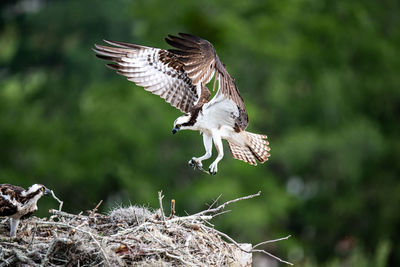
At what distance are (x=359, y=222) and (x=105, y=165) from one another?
836cm

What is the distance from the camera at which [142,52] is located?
8.70 m

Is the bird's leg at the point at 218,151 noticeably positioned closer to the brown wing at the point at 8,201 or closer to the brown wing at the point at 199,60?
the brown wing at the point at 199,60

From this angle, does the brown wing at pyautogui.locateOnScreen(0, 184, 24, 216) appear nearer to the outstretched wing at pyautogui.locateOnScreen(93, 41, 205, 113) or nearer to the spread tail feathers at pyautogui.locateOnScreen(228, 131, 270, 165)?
the outstretched wing at pyautogui.locateOnScreen(93, 41, 205, 113)

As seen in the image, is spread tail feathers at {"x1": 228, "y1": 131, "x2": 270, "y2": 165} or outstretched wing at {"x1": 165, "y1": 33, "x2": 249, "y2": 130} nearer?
outstretched wing at {"x1": 165, "y1": 33, "x2": 249, "y2": 130}

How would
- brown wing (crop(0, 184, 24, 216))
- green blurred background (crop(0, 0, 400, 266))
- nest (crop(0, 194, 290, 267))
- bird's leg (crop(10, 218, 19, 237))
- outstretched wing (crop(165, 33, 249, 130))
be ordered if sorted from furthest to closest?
green blurred background (crop(0, 0, 400, 266)) < outstretched wing (crop(165, 33, 249, 130)) < bird's leg (crop(10, 218, 19, 237)) < brown wing (crop(0, 184, 24, 216)) < nest (crop(0, 194, 290, 267))

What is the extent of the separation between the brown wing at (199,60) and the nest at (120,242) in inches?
48.8

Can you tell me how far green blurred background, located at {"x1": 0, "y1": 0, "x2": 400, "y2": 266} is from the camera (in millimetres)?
22484

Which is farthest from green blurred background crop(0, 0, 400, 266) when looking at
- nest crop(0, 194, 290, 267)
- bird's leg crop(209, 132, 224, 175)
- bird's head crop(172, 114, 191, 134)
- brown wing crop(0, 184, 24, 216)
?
brown wing crop(0, 184, 24, 216)

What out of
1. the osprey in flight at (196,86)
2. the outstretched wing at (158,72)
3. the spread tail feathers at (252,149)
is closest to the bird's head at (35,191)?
the osprey in flight at (196,86)

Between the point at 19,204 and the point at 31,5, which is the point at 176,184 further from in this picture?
the point at 19,204

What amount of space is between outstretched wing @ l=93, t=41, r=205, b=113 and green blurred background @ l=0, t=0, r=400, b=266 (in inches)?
414

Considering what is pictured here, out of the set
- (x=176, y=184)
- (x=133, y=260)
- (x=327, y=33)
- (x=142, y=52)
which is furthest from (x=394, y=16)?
(x=133, y=260)

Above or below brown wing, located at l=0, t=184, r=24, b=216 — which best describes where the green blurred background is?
above

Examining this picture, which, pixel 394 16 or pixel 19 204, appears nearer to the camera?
pixel 19 204
